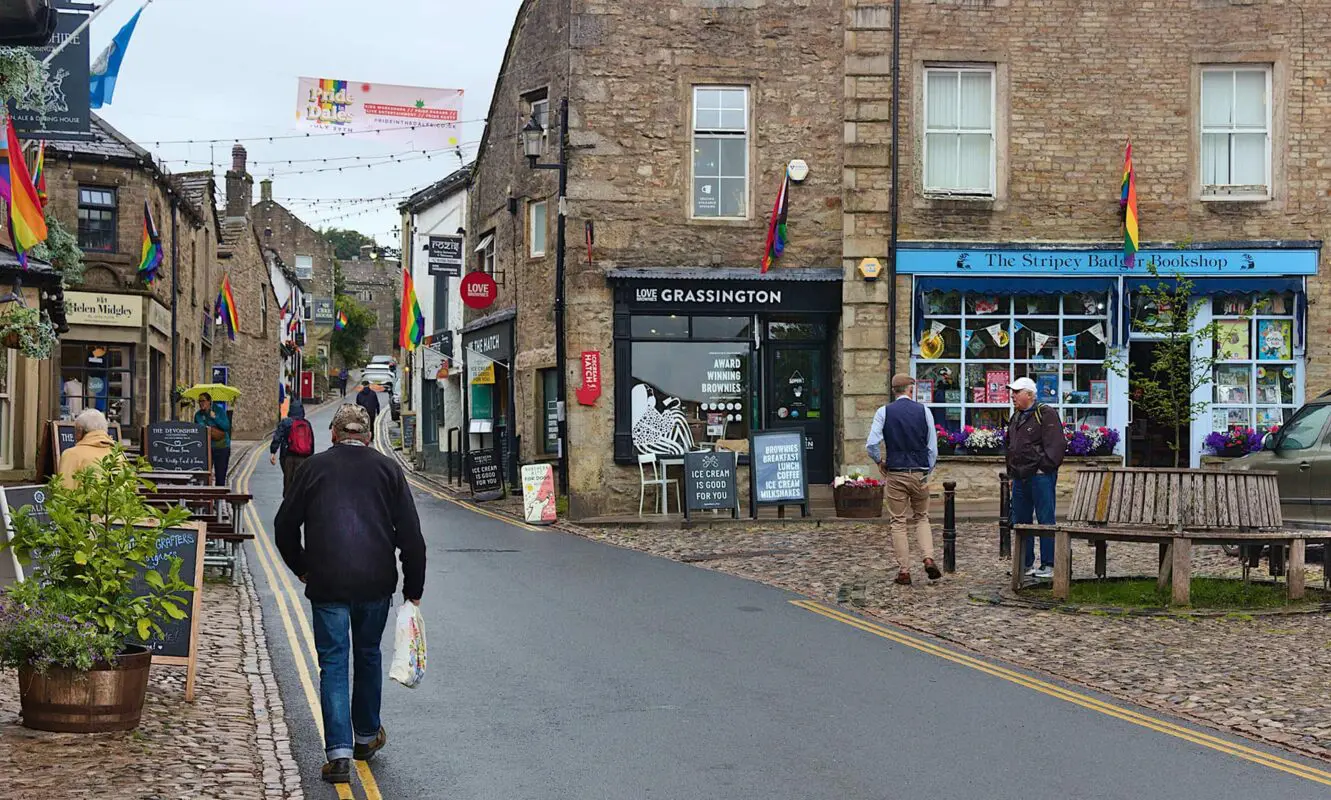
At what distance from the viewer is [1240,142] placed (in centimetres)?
2347

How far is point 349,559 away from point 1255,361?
1950 cm

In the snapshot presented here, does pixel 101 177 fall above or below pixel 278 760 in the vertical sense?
above

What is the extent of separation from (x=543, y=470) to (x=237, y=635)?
1147cm

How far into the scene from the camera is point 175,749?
749 centimetres

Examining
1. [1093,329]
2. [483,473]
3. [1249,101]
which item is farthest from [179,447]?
[1249,101]

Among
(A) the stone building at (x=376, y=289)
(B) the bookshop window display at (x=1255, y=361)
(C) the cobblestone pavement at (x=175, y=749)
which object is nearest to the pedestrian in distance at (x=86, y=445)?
(C) the cobblestone pavement at (x=175, y=749)

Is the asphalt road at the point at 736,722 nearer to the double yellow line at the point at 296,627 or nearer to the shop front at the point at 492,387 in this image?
the double yellow line at the point at 296,627

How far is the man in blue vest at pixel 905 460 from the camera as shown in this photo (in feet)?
46.9

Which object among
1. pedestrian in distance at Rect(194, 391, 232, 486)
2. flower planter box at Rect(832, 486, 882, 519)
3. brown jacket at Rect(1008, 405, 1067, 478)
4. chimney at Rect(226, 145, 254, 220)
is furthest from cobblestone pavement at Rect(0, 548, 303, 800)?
chimney at Rect(226, 145, 254, 220)

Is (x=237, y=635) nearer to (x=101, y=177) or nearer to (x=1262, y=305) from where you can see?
(x=1262, y=305)

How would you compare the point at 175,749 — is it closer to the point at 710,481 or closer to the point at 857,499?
the point at 710,481

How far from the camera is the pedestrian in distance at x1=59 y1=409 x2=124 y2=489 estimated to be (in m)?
11.4

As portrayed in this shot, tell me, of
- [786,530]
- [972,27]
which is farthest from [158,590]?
[972,27]

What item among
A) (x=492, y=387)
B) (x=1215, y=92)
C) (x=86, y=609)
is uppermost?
(x=1215, y=92)
